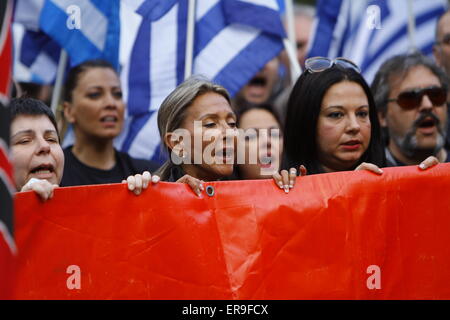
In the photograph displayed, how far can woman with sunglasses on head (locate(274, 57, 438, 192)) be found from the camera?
476cm

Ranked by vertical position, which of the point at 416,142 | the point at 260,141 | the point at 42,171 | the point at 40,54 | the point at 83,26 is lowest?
the point at 42,171

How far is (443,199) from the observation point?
4102 mm

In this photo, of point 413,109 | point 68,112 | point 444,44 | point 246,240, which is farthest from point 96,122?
point 444,44

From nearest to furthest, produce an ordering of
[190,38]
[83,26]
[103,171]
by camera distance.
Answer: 1. [103,171]
2. [190,38]
3. [83,26]

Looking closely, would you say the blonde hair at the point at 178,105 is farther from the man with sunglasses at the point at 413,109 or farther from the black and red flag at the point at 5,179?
the black and red flag at the point at 5,179

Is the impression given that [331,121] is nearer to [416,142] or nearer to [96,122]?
[416,142]

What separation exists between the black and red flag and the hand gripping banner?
2.67ft

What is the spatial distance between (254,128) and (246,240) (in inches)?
89.7

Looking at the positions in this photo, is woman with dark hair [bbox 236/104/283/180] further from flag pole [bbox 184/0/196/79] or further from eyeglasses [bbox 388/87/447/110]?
eyeglasses [bbox 388/87/447/110]

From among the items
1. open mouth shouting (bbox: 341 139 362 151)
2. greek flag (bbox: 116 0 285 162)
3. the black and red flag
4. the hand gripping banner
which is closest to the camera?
the black and red flag

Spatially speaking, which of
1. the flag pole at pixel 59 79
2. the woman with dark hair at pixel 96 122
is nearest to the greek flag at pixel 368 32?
the woman with dark hair at pixel 96 122

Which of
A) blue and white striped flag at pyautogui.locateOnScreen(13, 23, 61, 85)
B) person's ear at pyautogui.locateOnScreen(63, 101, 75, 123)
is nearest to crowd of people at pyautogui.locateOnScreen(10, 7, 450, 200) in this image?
person's ear at pyautogui.locateOnScreen(63, 101, 75, 123)

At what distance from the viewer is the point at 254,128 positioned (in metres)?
6.11
